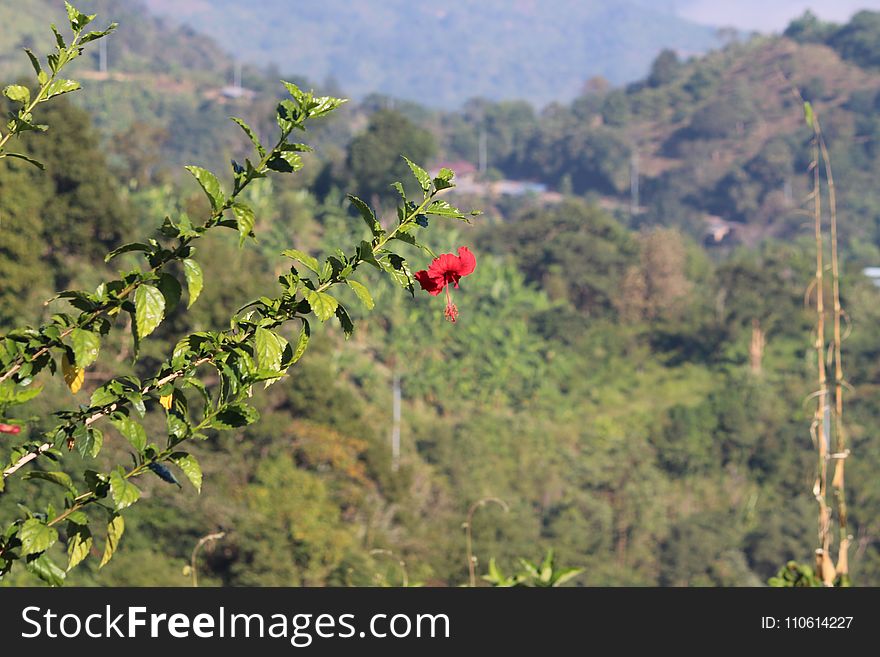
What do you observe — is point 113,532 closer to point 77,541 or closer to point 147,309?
point 77,541

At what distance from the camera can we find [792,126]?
5800 cm

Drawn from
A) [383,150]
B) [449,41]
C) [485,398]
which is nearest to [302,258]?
[485,398]

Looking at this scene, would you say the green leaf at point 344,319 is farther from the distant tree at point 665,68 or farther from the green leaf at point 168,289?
the distant tree at point 665,68

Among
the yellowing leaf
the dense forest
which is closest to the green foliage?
the dense forest

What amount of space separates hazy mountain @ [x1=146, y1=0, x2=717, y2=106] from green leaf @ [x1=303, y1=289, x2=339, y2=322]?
148340 mm

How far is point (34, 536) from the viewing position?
1.41 metres

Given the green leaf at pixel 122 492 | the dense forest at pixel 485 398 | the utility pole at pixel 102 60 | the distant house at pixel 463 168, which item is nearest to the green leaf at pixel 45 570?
the green leaf at pixel 122 492

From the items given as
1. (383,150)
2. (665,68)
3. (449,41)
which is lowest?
(383,150)

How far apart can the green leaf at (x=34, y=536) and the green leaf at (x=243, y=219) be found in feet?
1.26

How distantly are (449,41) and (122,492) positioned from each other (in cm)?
17522

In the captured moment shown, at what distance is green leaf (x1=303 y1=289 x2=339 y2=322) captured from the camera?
1.42 meters

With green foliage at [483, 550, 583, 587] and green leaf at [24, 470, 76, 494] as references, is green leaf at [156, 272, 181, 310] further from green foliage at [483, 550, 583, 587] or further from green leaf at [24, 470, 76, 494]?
green foliage at [483, 550, 583, 587]

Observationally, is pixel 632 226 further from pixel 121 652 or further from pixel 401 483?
pixel 121 652

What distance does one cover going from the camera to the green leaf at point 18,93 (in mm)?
1422
